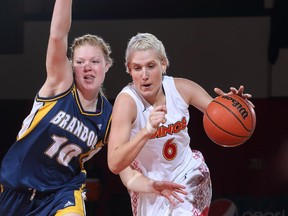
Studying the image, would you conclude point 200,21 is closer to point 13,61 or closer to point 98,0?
point 98,0

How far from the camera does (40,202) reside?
12.8ft

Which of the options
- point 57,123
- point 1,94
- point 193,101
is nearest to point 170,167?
point 193,101

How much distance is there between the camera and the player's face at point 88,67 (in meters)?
3.98

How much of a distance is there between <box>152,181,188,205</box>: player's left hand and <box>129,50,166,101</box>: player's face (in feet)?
1.76

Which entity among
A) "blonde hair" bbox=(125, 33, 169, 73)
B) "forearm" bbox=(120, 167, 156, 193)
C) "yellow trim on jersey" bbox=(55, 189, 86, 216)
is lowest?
"yellow trim on jersey" bbox=(55, 189, 86, 216)

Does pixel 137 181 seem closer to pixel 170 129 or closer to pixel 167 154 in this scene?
pixel 167 154

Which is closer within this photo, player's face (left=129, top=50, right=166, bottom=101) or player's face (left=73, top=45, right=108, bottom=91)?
player's face (left=129, top=50, right=166, bottom=101)

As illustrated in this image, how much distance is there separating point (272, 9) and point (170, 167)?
3.75 meters

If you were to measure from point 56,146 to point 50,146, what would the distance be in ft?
0.11

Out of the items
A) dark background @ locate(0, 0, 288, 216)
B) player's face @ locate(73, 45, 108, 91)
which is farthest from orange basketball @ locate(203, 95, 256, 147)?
dark background @ locate(0, 0, 288, 216)

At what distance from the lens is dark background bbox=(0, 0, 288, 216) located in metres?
7.35

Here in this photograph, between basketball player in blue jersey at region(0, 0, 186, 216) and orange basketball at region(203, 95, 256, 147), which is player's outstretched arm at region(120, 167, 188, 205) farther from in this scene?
orange basketball at region(203, 95, 256, 147)

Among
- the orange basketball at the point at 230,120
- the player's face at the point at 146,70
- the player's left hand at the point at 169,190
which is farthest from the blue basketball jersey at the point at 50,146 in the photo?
the orange basketball at the point at 230,120

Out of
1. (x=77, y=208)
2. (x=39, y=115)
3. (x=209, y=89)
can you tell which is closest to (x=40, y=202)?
(x=77, y=208)
